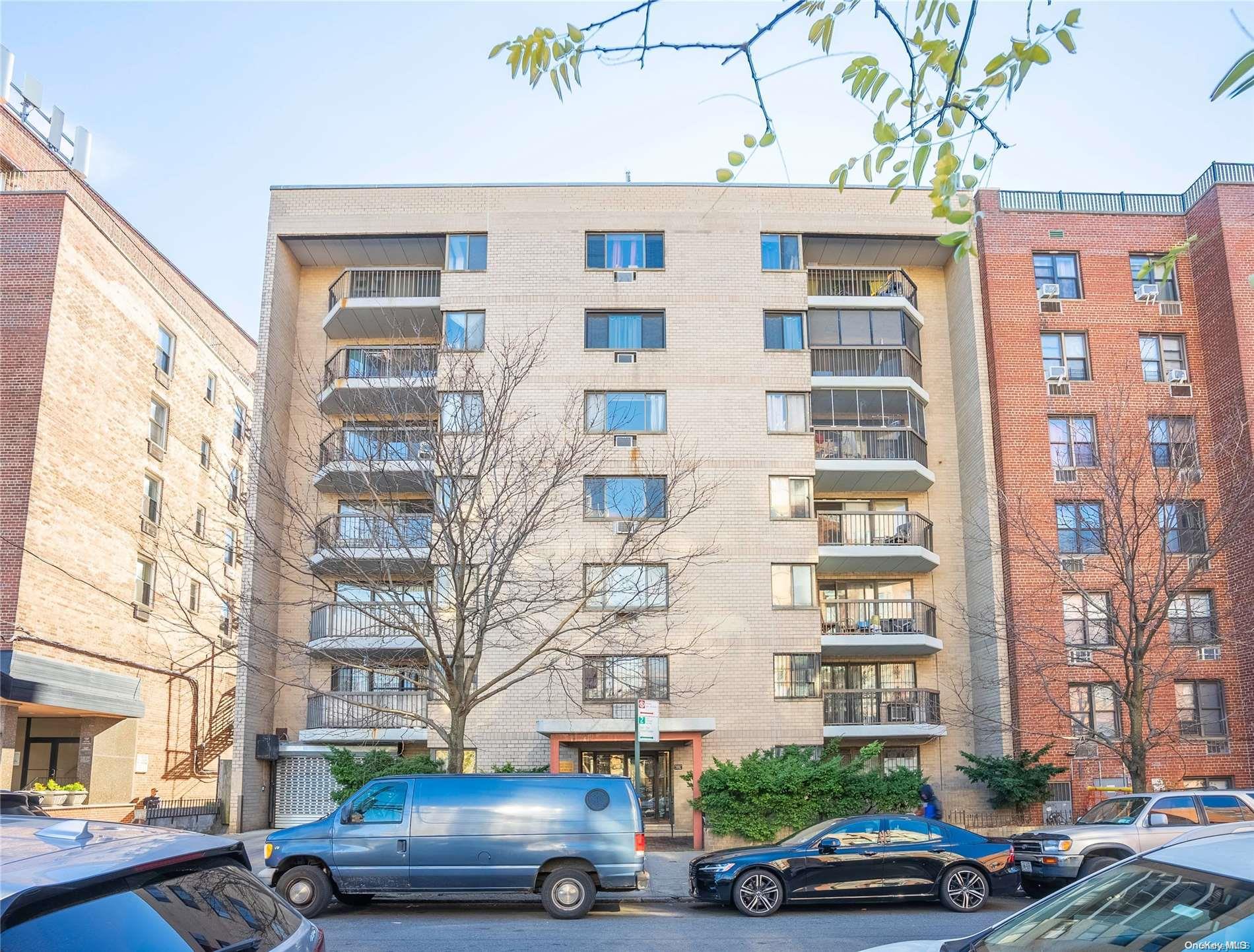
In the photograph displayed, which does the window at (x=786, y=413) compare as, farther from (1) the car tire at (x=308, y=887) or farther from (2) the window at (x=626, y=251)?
(1) the car tire at (x=308, y=887)

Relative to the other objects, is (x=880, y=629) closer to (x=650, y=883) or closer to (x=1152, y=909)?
(x=650, y=883)

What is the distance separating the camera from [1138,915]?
14.9ft

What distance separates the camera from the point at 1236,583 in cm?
2889

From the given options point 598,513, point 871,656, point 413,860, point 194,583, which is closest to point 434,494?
point 413,860

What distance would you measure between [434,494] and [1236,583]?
21.2m

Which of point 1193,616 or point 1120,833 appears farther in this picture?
point 1193,616

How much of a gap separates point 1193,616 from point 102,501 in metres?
28.6

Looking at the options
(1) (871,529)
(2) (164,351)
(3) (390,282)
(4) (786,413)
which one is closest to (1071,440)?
(1) (871,529)

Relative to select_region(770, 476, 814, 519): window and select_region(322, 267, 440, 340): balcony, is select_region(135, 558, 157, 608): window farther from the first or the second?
select_region(770, 476, 814, 519): window

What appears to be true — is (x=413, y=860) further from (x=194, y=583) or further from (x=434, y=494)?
(x=194, y=583)

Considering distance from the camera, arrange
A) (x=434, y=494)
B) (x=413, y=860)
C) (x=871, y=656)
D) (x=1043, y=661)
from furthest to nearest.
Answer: (x=871, y=656) → (x=1043, y=661) → (x=434, y=494) → (x=413, y=860)

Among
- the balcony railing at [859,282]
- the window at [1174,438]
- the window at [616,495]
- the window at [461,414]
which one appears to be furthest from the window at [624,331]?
the window at [1174,438]

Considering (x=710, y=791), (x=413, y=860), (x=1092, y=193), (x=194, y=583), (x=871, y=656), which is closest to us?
(x=413, y=860)

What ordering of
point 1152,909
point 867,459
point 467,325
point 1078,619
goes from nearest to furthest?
point 1152,909
point 1078,619
point 467,325
point 867,459
